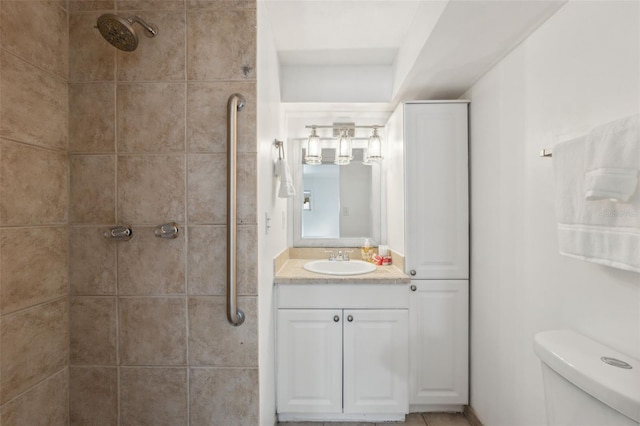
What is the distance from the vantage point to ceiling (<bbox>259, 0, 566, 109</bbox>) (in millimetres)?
1162

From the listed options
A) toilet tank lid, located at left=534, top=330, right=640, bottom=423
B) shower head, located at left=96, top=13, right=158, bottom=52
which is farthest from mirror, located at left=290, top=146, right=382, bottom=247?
toilet tank lid, located at left=534, top=330, right=640, bottom=423

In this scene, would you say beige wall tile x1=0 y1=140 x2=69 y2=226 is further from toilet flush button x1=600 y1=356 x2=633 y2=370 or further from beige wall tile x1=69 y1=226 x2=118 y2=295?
toilet flush button x1=600 y1=356 x2=633 y2=370

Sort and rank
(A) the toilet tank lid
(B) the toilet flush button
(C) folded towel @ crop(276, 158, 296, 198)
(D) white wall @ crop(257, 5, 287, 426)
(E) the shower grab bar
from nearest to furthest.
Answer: (A) the toilet tank lid
(B) the toilet flush button
(E) the shower grab bar
(D) white wall @ crop(257, 5, 287, 426)
(C) folded towel @ crop(276, 158, 296, 198)

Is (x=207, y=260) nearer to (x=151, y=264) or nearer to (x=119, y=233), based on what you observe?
(x=151, y=264)

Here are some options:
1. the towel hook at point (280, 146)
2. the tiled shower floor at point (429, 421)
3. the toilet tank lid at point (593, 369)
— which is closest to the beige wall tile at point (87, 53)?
the towel hook at point (280, 146)

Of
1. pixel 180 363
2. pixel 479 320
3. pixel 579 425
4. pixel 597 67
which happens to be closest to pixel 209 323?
pixel 180 363

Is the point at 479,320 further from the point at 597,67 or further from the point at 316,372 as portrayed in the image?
the point at 597,67

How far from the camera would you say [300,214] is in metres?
2.32

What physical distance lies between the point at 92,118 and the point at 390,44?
1628 millimetres

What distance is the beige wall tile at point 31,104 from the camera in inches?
37.3

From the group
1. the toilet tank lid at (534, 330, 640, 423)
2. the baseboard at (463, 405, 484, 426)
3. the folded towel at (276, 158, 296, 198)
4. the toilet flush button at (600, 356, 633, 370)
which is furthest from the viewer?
the folded towel at (276, 158, 296, 198)

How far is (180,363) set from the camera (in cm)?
120

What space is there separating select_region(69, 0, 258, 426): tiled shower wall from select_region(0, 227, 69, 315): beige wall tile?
0.05m

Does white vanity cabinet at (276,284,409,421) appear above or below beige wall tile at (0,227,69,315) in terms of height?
below
